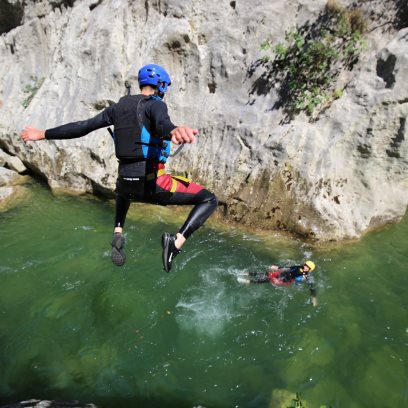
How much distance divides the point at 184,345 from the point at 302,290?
230 cm

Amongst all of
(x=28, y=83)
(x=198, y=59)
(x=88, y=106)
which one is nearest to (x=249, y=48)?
(x=198, y=59)

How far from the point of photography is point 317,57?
27.5ft

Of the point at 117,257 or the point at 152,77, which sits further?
the point at 117,257

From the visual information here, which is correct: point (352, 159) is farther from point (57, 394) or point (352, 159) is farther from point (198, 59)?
point (57, 394)

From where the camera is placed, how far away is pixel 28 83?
12.5m

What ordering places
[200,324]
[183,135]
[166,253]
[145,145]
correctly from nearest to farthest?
[183,135]
[145,145]
[166,253]
[200,324]

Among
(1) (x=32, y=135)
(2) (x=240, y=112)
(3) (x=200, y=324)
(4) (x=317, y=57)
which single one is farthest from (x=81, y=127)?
→ (4) (x=317, y=57)

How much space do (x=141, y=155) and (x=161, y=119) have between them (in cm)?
71

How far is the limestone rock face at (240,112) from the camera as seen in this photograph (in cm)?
793

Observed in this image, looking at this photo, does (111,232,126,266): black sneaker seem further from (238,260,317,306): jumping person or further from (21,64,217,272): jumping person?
(238,260,317,306): jumping person

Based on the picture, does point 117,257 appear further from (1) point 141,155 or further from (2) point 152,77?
(2) point 152,77

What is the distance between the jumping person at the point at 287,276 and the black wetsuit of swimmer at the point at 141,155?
8.28 ft

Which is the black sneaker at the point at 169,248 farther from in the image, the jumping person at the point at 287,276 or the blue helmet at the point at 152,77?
the jumping person at the point at 287,276

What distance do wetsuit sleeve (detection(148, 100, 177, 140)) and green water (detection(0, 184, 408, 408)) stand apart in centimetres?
343
